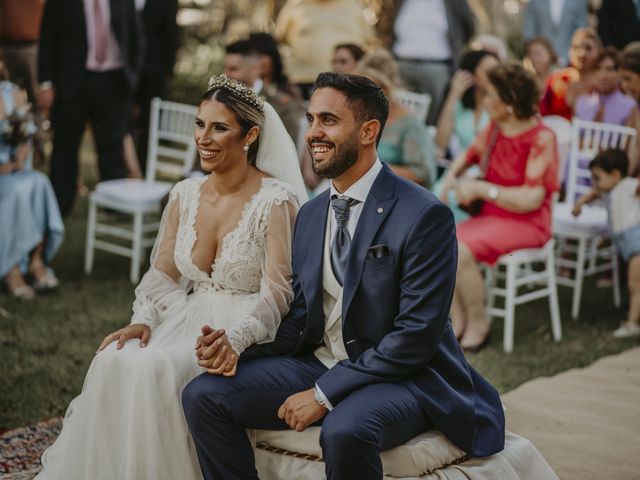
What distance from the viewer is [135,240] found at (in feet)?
21.8

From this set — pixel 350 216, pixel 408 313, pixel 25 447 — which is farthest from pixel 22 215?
pixel 408 313

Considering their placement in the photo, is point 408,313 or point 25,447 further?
point 25,447

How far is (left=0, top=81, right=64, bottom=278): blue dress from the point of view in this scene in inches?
239

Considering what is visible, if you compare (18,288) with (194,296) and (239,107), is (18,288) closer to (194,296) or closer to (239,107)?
(194,296)

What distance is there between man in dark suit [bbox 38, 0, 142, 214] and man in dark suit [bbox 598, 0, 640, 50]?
4145 millimetres

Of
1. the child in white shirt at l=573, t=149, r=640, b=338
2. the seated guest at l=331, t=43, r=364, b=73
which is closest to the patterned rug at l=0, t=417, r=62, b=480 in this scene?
the child in white shirt at l=573, t=149, r=640, b=338

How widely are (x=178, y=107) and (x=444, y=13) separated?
2617 millimetres

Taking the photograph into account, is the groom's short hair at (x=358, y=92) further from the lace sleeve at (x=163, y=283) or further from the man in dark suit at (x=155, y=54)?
the man in dark suit at (x=155, y=54)

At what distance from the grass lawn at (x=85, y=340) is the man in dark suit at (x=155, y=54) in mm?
2447

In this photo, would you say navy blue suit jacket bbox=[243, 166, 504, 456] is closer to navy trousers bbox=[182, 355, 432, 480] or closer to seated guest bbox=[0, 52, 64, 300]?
navy trousers bbox=[182, 355, 432, 480]

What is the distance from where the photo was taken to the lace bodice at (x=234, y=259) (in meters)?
3.44

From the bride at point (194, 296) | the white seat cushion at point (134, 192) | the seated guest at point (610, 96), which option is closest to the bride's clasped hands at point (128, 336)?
the bride at point (194, 296)

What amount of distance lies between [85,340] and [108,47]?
3.22m

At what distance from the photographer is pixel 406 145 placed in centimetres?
558
